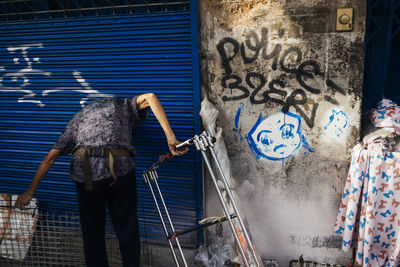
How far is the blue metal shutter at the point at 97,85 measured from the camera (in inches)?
146

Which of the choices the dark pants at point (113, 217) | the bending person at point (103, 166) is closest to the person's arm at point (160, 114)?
the bending person at point (103, 166)

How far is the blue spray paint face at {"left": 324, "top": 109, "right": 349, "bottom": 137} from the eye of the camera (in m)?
3.42

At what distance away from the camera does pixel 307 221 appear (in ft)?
12.3

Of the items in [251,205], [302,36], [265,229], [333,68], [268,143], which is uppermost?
[302,36]

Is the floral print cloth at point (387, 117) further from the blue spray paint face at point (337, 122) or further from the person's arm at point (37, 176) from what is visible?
the person's arm at point (37, 176)

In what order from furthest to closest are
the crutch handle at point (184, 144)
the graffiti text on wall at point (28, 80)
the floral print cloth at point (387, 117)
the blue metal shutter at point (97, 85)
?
the graffiti text on wall at point (28, 80) → the blue metal shutter at point (97, 85) → the floral print cloth at point (387, 117) → the crutch handle at point (184, 144)

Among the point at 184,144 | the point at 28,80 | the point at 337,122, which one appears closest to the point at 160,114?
the point at 184,144

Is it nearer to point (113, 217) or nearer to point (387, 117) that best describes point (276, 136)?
point (387, 117)

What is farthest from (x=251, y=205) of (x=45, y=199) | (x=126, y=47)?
(x=45, y=199)

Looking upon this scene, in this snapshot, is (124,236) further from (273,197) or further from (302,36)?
(302,36)

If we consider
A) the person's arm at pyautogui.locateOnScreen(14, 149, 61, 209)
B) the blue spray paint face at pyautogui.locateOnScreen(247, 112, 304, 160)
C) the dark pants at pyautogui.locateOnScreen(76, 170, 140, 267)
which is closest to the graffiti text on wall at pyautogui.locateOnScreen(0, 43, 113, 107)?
the person's arm at pyautogui.locateOnScreen(14, 149, 61, 209)

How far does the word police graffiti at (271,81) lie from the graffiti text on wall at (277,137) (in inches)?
4.1

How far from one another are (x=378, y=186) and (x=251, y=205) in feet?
4.10

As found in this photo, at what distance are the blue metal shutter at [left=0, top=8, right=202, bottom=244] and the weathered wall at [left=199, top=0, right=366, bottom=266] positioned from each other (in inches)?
12.2
